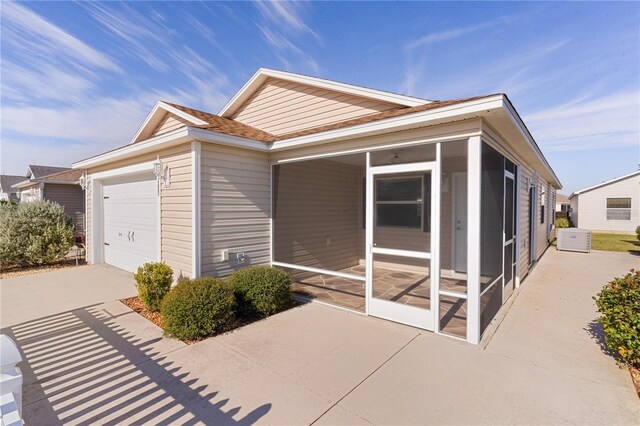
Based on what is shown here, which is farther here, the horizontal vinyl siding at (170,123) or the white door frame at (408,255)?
the horizontal vinyl siding at (170,123)

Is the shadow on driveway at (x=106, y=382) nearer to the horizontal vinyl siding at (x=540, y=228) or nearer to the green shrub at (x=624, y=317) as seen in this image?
the green shrub at (x=624, y=317)

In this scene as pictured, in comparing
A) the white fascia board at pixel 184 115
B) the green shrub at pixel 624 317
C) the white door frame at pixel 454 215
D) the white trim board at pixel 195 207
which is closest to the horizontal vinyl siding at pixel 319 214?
the white trim board at pixel 195 207

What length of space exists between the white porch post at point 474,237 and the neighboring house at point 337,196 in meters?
0.01

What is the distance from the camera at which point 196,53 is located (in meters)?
8.79

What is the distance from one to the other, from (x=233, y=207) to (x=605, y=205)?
30.5 m

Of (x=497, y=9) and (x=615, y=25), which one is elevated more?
(x=497, y=9)

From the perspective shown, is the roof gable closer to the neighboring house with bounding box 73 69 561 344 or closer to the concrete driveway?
the neighboring house with bounding box 73 69 561 344

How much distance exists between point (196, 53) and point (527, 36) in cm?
861

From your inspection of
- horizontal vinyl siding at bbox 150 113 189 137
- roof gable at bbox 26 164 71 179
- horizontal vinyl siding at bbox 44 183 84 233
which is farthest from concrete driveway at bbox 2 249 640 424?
roof gable at bbox 26 164 71 179

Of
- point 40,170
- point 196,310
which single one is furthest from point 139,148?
point 40,170

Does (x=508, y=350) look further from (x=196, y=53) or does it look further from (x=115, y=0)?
(x=196, y=53)

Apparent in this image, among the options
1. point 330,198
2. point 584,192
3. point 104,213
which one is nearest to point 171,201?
point 330,198

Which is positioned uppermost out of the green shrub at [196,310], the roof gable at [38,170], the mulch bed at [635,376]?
the roof gable at [38,170]

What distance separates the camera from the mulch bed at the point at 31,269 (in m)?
7.75
